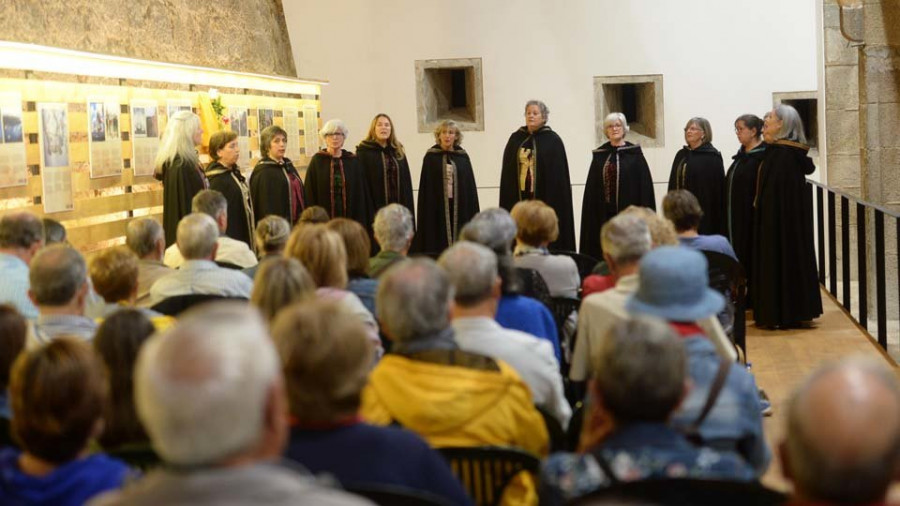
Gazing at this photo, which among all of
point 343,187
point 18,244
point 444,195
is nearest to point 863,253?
point 444,195

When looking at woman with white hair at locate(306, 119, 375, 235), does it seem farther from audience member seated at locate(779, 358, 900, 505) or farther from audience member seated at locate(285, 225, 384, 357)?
audience member seated at locate(779, 358, 900, 505)

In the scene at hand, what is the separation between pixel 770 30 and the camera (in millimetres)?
13891

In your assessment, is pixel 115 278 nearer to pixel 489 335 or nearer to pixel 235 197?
pixel 489 335

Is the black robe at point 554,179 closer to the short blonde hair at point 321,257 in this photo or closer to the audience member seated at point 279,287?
the short blonde hair at point 321,257

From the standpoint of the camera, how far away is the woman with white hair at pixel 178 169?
916 centimetres

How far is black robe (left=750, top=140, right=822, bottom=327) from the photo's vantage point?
910 cm

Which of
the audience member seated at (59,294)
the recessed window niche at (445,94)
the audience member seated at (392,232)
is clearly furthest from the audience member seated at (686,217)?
the recessed window niche at (445,94)

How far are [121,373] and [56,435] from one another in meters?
0.58

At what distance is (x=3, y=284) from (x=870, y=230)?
9166mm

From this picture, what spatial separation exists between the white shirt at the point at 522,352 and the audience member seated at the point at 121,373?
3.11 ft

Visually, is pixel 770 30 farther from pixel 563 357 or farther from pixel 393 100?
pixel 563 357

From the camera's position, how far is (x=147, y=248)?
19.2ft

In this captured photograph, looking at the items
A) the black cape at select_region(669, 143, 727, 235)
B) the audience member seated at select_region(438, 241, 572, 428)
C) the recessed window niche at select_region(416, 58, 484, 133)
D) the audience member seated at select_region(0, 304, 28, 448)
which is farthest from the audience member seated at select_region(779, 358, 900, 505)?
the recessed window niche at select_region(416, 58, 484, 133)

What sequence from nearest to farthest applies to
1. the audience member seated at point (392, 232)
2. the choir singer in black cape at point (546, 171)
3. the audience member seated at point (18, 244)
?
1. the audience member seated at point (18, 244)
2. the audience member seated at point (392, 232)
3. the choir singer in black cape at point (546, 171)
